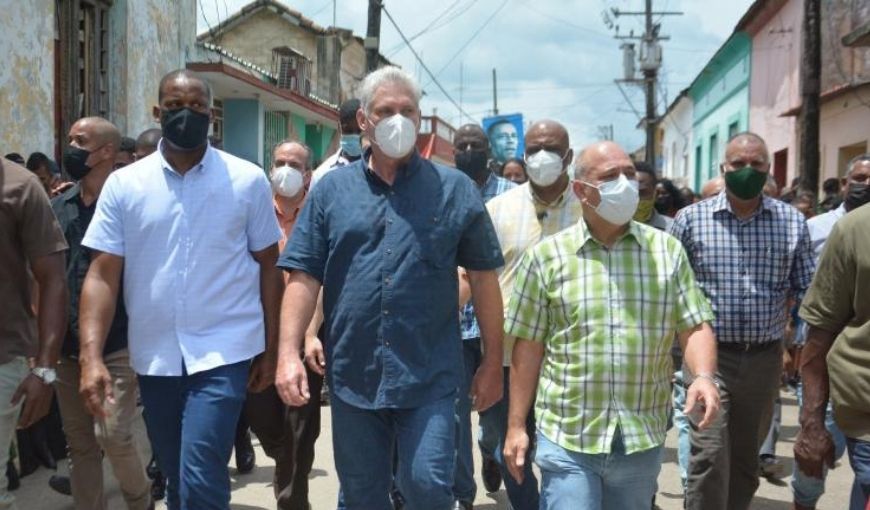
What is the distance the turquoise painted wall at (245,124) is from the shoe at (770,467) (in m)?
16.2

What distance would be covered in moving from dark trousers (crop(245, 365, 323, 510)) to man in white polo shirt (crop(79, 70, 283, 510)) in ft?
3.71

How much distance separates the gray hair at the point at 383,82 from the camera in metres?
3.99

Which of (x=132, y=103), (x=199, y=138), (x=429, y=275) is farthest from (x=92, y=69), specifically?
(x=429, y=275)

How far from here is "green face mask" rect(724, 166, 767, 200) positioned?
5.29 m

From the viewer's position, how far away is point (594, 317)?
3656 millimetres

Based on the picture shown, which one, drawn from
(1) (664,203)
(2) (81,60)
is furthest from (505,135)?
(1) (664,203)

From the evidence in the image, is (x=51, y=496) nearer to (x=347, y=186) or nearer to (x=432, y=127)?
(x=347, y=186)

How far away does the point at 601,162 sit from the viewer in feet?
12.7

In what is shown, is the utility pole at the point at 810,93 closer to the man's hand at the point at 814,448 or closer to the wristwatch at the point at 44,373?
the man's hand at the point at 814,448

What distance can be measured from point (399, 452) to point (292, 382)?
20.2 inches

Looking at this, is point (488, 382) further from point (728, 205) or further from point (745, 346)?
point (728, 205)

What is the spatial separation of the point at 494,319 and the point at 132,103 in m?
11.0

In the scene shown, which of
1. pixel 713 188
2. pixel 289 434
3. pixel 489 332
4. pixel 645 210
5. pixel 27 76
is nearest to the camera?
pixel 489 332

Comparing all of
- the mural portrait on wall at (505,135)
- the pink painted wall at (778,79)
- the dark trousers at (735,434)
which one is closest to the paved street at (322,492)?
the dark trousers at (735,434)
